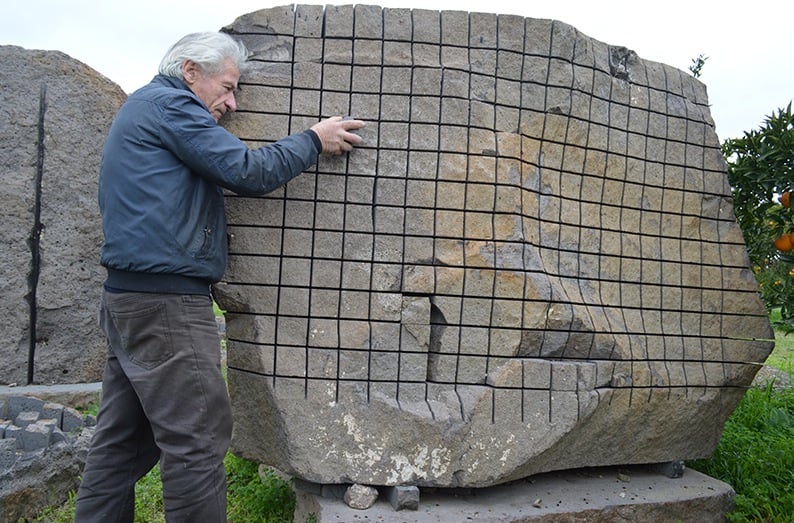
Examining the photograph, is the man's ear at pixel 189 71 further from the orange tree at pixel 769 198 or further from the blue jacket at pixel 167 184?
the orange tree at pixel 769 198

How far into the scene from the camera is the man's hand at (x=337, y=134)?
295cm

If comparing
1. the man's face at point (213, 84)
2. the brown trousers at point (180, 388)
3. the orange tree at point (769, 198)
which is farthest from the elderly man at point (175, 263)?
the orange tree at point (769, 198)

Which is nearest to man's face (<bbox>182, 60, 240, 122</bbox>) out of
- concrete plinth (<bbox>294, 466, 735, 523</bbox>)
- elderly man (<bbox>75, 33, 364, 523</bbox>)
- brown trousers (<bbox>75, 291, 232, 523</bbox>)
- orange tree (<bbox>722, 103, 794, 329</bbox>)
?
elderly man (<bbox>75, 33, 364, 523</bbox>)

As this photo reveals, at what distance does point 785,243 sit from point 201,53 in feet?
8.89

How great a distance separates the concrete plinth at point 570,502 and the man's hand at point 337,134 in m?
1.38

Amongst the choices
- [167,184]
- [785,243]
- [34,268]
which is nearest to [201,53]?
[167,184]

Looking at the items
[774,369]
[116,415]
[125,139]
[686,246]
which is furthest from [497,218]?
[774,369]

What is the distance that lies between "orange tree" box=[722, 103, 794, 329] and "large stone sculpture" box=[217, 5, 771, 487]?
75 centimetres

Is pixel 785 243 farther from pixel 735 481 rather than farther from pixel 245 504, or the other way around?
pixel 245 504

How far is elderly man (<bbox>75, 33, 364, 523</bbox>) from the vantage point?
258 centimetres

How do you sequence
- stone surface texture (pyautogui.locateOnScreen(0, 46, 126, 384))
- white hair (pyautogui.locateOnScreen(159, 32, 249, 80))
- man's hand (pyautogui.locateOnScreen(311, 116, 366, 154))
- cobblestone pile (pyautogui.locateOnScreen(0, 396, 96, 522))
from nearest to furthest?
white hair (pyautogui.locateOnScreen(159, 32, 249, 80))
man's hand (pyautogui.locateOnScreen(311, 116, 366, 154))
cobblestone pile (pyautogui.locateOnScreen(0, 396, 96, 522))
stone surface texture (pyautogui.locateOnScreen(0, 46, 126, 384))

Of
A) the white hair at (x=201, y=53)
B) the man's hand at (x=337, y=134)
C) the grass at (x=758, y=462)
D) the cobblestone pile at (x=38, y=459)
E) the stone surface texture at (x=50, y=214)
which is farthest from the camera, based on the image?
the stone surface texture at (x=50, y=214)

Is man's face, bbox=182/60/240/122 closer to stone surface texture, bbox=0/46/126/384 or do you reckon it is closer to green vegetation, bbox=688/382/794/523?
stone surface texture, bbox=0/46/126/384

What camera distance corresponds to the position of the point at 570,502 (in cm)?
328
